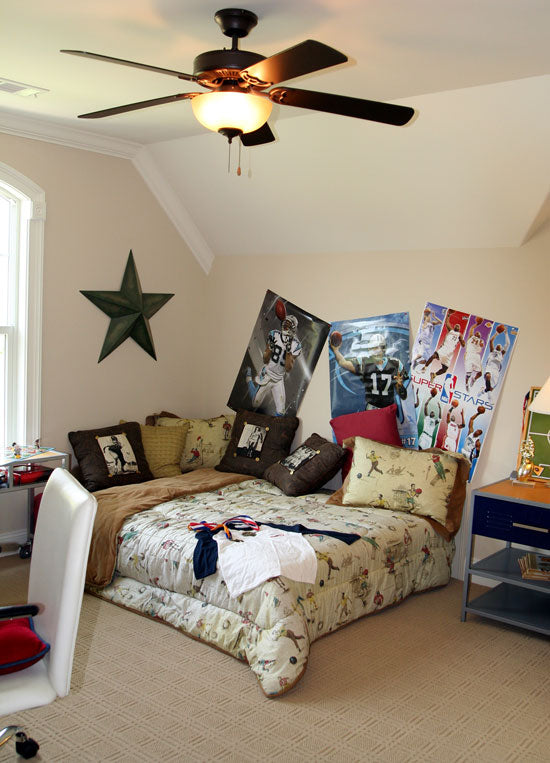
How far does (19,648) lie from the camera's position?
199 cm

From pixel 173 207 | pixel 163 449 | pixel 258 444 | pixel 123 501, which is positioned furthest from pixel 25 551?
pixel 173 207

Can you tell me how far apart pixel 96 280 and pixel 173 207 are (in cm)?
88

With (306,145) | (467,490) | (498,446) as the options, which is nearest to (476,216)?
(306,145)

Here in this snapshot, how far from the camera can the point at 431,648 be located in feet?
10.7

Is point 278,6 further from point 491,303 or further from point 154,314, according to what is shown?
point 154,314

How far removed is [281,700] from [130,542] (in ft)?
4.13

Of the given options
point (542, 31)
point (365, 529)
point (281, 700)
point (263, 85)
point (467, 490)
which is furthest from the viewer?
point (467, 490)

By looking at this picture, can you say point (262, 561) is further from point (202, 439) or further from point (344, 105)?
point (202, 439)

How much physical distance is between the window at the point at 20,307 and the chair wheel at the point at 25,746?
2.29 meters

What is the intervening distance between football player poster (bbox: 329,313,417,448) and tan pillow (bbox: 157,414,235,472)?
2.80 ft

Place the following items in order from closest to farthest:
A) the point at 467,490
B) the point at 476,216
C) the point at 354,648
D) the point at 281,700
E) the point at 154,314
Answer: the point at 281,700 → the point at 354,648 → the point at 476,216 → the point at 467,490 → the point at 154,314

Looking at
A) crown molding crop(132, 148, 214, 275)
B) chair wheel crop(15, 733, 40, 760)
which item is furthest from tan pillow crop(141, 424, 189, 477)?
chair wheel crop(15, 733, 40, 760)


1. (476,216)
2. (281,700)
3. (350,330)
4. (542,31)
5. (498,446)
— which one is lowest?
(281,700)

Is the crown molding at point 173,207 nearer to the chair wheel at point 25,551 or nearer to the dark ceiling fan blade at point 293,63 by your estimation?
the chair wheel at point 25,551
